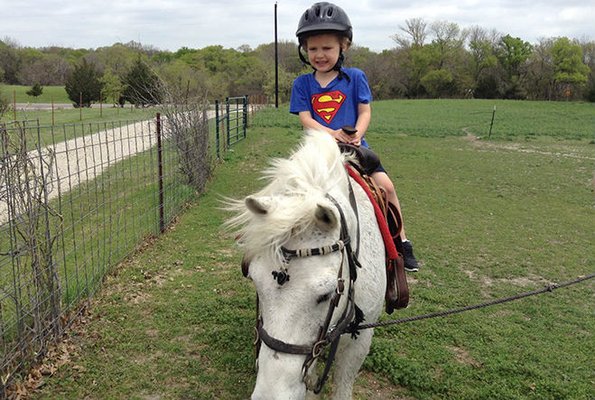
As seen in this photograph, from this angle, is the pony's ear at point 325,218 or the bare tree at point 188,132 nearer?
the pony's ear at point 325,218

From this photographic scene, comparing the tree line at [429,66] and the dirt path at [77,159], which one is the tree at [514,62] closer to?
the tree line at [429,66]

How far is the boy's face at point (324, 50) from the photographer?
2931 millimetres

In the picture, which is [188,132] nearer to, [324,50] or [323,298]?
[324,50]

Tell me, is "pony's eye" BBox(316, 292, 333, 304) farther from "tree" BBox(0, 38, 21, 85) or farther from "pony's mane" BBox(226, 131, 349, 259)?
"tree" BBox(0, 38, 21, 85)

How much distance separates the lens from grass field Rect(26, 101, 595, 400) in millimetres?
3377

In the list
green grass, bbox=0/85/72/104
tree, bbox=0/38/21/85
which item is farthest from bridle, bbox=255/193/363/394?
tree, bbox=0/38/21/85

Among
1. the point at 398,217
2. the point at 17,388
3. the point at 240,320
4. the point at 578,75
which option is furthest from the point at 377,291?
the point at 578,75

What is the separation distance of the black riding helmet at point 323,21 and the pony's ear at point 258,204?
1.55m

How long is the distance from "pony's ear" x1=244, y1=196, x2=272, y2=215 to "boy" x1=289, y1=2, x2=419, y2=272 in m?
1.25

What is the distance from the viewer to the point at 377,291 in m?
2.36

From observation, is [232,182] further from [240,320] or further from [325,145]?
[325,145]

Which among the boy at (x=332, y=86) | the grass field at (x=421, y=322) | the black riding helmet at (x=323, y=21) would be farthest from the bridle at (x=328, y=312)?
the grass field at (x=421, y=322)

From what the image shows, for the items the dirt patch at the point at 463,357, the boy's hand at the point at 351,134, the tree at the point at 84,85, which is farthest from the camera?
the tree at the point at 84,85

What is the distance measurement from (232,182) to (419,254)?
5.05 metres
